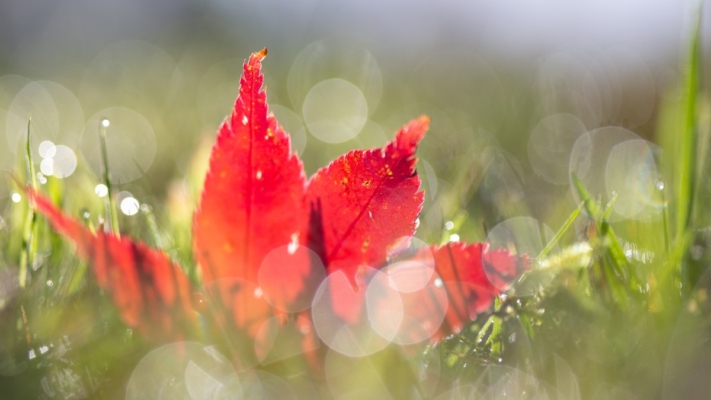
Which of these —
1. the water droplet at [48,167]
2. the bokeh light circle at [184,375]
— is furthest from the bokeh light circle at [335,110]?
the bokeh light circle at [184,375]

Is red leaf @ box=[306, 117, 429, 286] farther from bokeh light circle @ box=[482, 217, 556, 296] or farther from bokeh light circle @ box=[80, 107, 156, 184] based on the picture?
bokeh light circle @ box=[80, 107, 156, 184]

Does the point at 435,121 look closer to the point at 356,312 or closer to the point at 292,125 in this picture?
the point at 292,125

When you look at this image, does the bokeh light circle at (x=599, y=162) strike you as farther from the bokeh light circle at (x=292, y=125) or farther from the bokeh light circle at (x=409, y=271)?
the bokeh light circle at (x=292, y=125)

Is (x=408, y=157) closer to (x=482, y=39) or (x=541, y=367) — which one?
(x=541, y=367)

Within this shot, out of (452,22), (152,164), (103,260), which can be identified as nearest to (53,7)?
(452,22)

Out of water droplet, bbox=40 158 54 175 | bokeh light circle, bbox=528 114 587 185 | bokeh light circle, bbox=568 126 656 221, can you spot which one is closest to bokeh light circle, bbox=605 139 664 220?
bokeh light circle, bbox=568 126 656 221
